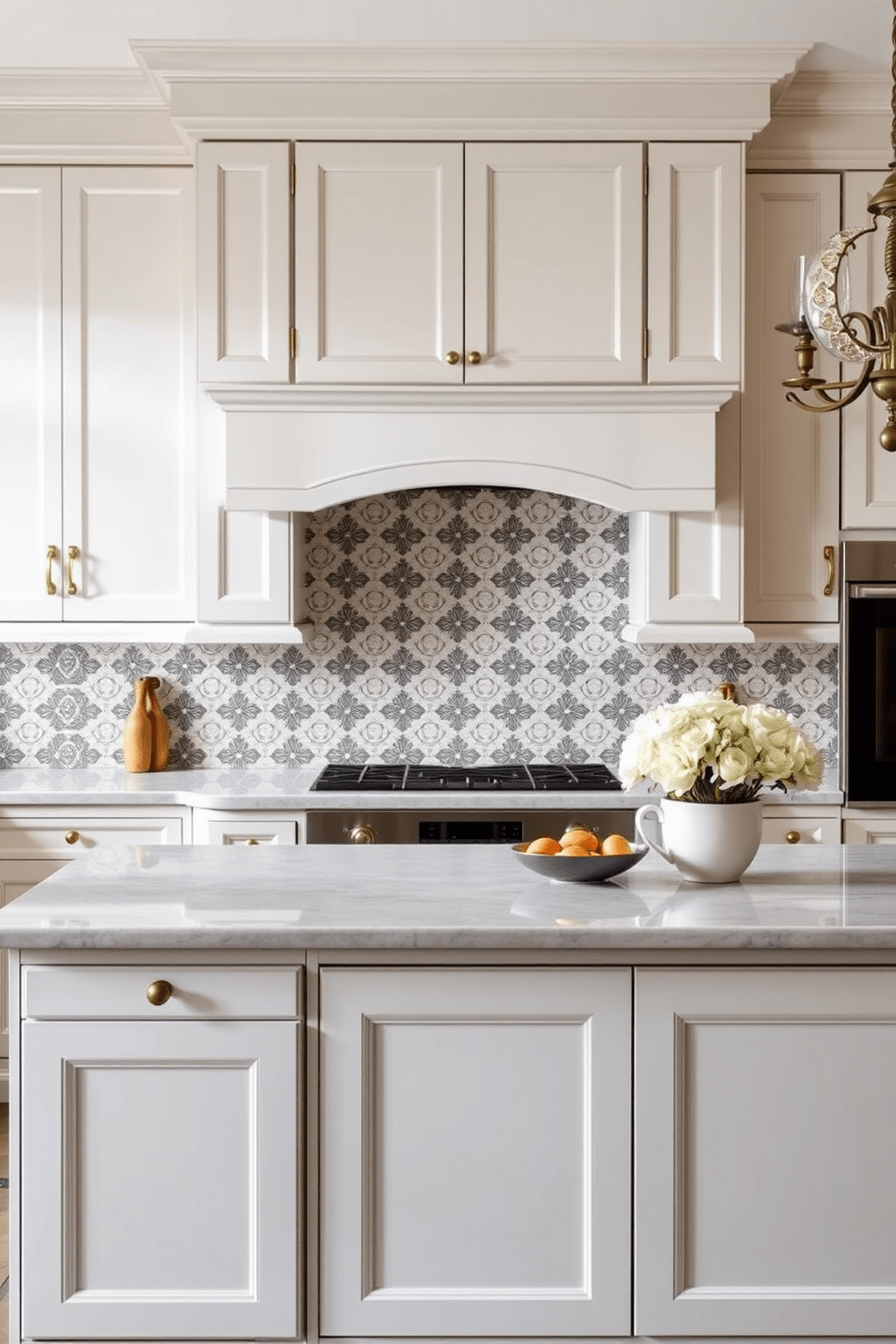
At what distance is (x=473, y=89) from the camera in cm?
366

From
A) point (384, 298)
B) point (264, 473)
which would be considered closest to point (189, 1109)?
point (264, 473)

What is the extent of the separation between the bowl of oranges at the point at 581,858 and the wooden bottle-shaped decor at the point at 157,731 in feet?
6.85

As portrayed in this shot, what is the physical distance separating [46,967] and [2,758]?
232 centimetres

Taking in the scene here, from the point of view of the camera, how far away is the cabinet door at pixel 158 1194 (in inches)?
80.8

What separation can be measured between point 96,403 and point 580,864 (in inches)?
94.4

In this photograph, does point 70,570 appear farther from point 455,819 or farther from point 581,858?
point 581,858

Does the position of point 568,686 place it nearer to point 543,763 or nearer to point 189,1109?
point 543,763

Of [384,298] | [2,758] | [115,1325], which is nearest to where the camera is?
[115,1325]

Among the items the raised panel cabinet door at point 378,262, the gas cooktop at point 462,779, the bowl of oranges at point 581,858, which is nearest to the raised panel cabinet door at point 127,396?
the raised panel cabinet door at point 378,262

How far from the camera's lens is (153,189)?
12.7ft

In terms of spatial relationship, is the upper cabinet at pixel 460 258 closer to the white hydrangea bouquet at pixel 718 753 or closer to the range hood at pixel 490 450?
the range hood at pixel 490 450

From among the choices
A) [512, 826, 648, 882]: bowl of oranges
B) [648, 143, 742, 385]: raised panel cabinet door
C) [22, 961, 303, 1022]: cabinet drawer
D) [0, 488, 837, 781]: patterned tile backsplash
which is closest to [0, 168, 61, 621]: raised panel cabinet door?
[0, 488, 837, 781]: patterned tile backsplash

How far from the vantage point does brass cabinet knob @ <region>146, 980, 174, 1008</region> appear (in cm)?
205

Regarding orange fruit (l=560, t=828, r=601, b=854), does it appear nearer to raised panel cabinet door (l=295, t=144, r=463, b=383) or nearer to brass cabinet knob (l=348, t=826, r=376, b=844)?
brass cabinet knob (l=348, t=826, r=376, b=844)
